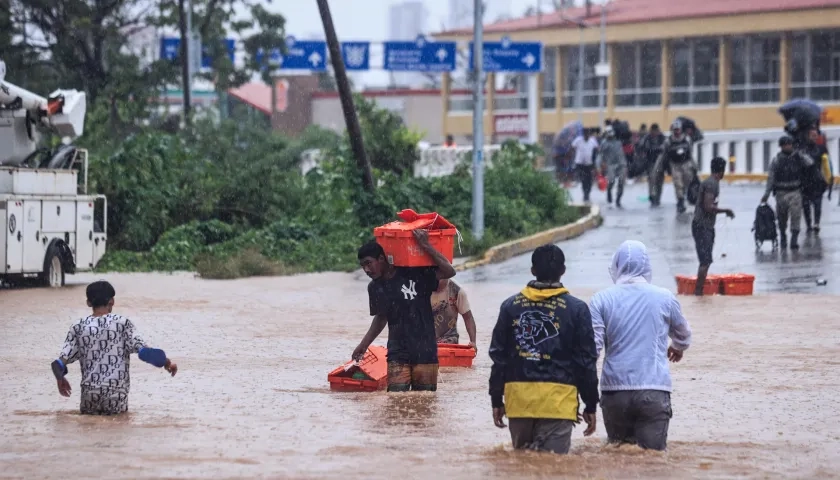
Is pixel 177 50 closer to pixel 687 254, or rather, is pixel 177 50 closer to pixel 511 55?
pixel 511 55

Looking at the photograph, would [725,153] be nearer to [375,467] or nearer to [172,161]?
[172,161]

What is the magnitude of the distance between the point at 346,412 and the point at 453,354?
2.24 meters

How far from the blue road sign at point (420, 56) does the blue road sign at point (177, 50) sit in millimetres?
14876


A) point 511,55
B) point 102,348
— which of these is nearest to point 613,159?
point 102,348

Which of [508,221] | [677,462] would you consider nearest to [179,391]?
[677,462]

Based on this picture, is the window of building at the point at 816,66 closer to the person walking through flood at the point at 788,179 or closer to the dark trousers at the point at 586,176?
the dark trousers at the point at 586,176

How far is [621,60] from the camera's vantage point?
73.8 meters

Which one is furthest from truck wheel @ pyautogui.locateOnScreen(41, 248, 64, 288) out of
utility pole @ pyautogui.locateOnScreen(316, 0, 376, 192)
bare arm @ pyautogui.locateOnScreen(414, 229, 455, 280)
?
bare arm @ pyautogui.locateOnScreen(414, 229, 455, 280)

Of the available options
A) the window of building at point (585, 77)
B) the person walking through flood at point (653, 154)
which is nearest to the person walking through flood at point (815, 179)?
the person walking through flood at point (653, 154)

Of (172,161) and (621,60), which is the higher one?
(621,60)

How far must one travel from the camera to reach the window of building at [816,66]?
218 ft

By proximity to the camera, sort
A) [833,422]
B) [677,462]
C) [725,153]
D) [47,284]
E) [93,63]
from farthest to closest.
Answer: [725,153] < [93,63] < [47,284] < [833,422] < [677,462]

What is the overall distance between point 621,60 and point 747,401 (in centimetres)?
6365

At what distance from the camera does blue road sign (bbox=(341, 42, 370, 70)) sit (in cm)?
6669
